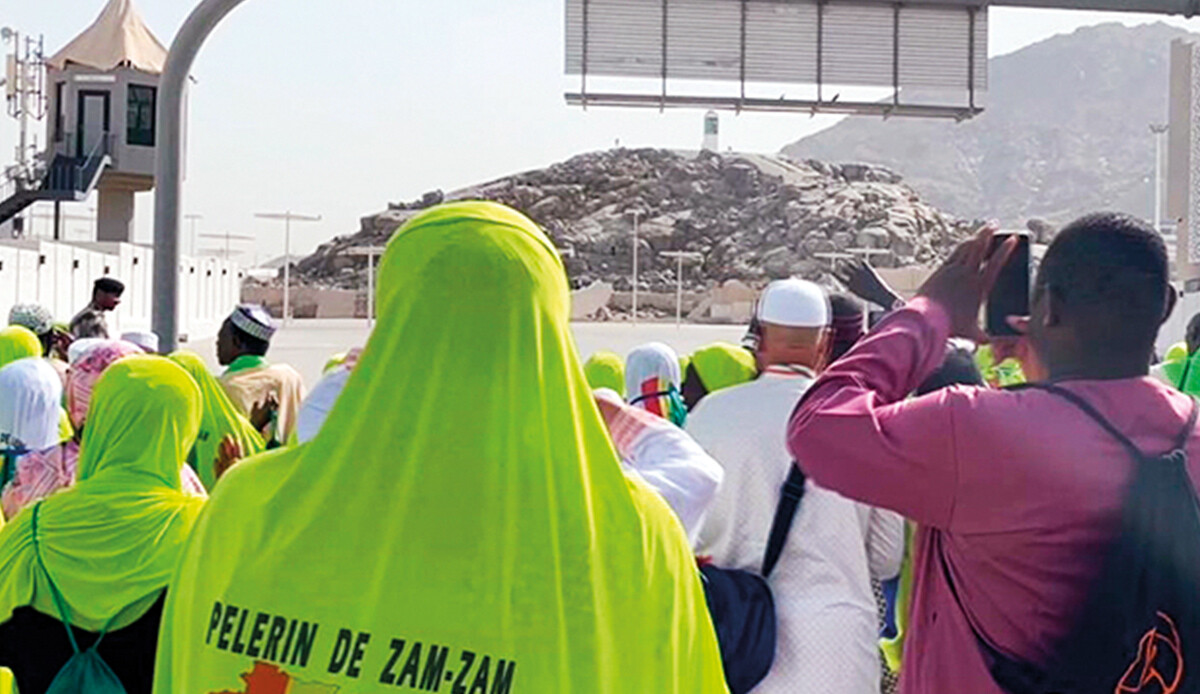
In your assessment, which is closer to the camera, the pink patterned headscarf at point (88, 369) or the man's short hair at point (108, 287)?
the pink patterned headscarf at point (88, 369)

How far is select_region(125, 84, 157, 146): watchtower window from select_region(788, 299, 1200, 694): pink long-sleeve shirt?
1690 inches

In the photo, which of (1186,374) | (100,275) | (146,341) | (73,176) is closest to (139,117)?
(73,176)

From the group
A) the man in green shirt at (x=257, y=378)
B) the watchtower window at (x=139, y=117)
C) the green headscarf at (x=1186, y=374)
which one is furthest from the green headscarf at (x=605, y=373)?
the watchtower window at (x=139, y=117)

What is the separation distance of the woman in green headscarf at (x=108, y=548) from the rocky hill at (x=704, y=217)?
292ft

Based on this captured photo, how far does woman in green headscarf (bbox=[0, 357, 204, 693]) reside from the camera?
352 centimetres

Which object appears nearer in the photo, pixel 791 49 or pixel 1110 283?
pixel 1110 283

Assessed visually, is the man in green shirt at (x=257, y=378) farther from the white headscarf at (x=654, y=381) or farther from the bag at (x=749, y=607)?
the bag at (x=749, y=607)

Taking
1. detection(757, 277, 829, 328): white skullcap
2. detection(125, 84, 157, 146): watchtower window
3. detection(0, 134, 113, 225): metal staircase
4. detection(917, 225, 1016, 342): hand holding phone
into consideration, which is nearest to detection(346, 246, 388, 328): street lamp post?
detection(757, 277, 829, 328): white skullcap

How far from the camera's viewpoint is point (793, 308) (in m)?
4.02

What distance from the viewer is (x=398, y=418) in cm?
198

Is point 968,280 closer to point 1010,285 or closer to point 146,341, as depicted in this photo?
point 1010,285

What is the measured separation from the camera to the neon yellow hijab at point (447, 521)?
77.4 inches

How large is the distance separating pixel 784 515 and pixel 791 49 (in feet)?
29.4

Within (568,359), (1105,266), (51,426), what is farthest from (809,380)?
(51,426)
